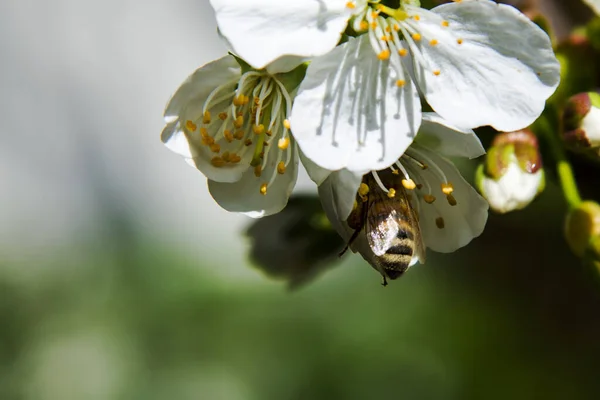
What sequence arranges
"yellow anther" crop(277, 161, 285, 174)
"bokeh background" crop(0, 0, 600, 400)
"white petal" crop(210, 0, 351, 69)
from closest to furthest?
1. "white petal" crop(210, 0, 351, 69)
2. "yellow anther" crop(277, 161, 285, 174)
3. "bokeh background" crop(0, 0, 600, 400)

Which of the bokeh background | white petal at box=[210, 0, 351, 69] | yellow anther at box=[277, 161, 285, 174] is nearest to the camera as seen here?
white petal at box=[210, 0, 351, 69]

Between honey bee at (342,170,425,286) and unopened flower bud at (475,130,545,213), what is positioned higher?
honey bee at (342,170,425,286)

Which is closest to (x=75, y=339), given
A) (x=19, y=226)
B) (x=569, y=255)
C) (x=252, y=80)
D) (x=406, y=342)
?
(x=19, y=226)

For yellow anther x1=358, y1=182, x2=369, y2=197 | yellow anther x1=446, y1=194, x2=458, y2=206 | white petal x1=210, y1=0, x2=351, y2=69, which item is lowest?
yellow anther x1=446, y1=194, x2=458, y2=206

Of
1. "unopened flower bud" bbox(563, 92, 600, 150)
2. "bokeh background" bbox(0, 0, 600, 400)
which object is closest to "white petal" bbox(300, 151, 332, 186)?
"unopened flower bud" bbox(563, 92, 600, 150)

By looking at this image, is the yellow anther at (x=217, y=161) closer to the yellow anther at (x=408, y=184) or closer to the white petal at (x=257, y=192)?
the white petal at (x=257, y=192)

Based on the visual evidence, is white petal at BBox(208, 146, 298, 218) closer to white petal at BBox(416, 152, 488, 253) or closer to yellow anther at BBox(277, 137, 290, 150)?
yellow anther at BBox(277, 137, 290, 150)

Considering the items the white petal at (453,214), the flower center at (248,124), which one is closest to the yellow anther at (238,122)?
the flower center at (248,124)
